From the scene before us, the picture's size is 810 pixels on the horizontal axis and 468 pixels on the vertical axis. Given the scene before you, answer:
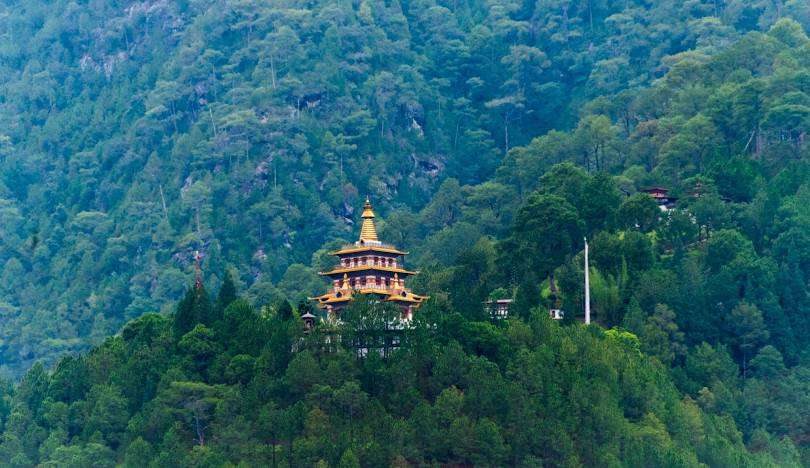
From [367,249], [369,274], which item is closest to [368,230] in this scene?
[367,249]

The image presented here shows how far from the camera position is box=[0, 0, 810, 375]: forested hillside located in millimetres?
117375

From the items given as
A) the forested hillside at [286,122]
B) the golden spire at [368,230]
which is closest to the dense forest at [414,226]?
the forested hillside at [286,122]

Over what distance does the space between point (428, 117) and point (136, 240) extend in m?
23.2

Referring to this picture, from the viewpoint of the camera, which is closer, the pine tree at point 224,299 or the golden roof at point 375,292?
the pine tree at point 224,299

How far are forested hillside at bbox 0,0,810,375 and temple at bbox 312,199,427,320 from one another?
65.8 feet

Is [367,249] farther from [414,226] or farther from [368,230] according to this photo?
[414,226]

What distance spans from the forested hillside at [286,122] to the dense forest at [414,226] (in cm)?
24

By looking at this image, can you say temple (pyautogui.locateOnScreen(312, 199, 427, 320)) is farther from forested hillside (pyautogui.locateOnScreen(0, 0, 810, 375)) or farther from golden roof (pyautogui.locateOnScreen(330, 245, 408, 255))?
forested hillside (pyautogui.locateOnScreen(0, 0, 810, 375))

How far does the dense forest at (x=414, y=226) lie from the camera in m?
75.7

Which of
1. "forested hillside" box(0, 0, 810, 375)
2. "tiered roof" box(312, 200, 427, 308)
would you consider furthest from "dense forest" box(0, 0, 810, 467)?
"tiered roof" box(312, 200, 427, 308)

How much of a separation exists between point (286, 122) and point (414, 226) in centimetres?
1563

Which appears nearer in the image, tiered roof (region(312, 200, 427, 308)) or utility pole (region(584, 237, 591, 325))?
utility pole (region(584, 237, 591, 325))

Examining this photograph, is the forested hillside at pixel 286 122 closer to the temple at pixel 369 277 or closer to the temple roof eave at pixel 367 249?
the temple at pixel 369 277

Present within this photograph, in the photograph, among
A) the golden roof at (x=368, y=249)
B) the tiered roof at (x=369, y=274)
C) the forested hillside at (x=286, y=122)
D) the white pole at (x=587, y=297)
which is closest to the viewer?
the white pole at (x=587, y=297)
